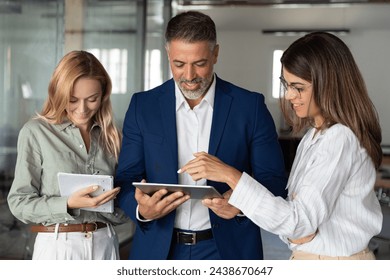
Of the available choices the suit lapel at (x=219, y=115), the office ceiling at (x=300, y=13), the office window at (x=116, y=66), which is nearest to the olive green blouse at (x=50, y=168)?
the suit lapel at (x=219, y=115)

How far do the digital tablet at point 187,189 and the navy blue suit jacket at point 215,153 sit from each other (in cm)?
23

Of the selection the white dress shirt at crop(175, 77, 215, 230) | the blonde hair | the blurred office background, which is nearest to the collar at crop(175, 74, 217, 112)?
the white dress shirt at crop(175, 77, 215, 230)

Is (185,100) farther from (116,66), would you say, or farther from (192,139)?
(116,66)

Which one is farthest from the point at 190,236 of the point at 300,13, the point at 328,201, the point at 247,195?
the point at 300,13

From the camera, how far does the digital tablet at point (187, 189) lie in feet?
6.59

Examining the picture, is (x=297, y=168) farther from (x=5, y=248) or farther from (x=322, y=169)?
(x=5, y=248)

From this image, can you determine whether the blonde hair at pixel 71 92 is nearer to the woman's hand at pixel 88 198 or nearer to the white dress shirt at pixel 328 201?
the woman's hand at pixel 88 198

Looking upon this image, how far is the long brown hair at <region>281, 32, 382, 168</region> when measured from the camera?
1909 mm

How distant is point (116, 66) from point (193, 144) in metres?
3.84

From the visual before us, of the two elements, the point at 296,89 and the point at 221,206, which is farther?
the point at 221,206

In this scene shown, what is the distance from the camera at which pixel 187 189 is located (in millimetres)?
2039

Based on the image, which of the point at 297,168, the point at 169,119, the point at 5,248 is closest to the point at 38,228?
the point at 169,119

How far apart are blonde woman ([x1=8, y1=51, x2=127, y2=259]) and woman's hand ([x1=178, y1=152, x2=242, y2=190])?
1.39 ft
